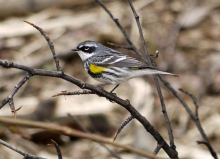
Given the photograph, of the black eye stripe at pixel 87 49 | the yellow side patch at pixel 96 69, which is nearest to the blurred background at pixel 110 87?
the black eye stripe at pixel 87 49

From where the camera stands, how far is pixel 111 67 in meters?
3.80

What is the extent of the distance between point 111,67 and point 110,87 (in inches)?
131

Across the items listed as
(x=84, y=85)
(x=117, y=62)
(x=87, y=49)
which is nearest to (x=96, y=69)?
(x=117, y=62)

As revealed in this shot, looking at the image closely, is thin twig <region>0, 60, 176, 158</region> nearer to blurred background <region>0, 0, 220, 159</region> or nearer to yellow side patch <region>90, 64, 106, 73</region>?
yellow side patch <region>90, 64, 106, 73</region>

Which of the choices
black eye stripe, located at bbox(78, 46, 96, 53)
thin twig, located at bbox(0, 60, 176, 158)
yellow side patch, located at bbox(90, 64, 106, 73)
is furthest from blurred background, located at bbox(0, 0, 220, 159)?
thin twig, located at bbox(0, 60, 176, 158)

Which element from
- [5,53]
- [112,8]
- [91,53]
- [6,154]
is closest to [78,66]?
[5,53]

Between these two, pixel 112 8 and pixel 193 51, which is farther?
pixel 112 8

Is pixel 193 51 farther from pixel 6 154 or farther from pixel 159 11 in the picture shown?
pixel 6 154

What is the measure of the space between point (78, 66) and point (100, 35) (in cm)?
84

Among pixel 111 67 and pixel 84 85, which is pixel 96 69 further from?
pixel 84 85

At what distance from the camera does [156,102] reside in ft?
22.2

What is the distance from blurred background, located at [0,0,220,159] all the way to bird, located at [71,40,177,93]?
1726mm

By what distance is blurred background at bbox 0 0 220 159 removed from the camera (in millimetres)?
5906

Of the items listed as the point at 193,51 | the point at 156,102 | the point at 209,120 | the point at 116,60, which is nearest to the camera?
the point at 116,60
